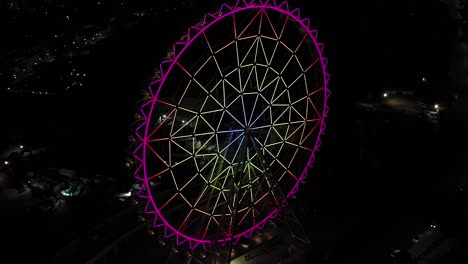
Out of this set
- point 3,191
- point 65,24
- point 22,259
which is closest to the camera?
point 22,259

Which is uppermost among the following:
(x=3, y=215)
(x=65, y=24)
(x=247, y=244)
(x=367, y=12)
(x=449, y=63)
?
(x=65, y=24)

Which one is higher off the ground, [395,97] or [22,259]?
[395,97]

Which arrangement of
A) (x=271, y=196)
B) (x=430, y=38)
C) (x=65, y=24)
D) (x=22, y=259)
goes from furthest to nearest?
(x=65, y=24)
(x=430, y=38)
(x=22, y=259)
(x=271, y=196)

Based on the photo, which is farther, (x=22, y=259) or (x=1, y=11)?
(x=1, y=11)

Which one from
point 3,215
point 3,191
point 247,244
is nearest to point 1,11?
point 3,191

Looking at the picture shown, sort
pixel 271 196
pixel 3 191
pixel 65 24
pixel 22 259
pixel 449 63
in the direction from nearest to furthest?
1. pixel 271 196
2. pixel 22 259
3. pixel 3 191
4. pixel 449 63
5. pixel 65 24

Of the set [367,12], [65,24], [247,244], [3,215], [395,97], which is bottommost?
[247,244]

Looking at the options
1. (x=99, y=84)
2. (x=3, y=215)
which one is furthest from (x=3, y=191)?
(x=99, y=84)

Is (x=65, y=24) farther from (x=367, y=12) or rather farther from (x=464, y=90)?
(x=464, y=90)

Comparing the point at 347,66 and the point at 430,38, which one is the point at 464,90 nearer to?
the point at 430,38
